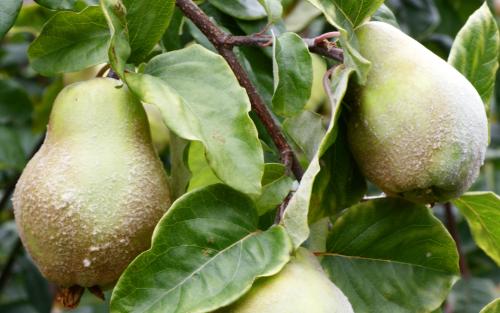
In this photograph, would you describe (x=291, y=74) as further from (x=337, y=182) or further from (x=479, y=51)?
(x=479, y=51)

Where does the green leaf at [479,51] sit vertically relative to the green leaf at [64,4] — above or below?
below

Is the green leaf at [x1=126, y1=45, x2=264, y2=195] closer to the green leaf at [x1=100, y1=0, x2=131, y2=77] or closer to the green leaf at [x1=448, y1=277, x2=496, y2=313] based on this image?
the green leaf at [x1=100, y1=0, x2=131, y2=77]

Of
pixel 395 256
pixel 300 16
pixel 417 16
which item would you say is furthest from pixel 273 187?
pixel 417 16

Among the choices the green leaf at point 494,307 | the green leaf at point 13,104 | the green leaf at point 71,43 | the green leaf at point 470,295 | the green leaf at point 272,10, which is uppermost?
the green leaf at point 272,10

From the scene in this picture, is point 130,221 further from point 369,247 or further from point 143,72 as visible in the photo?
point 369,247

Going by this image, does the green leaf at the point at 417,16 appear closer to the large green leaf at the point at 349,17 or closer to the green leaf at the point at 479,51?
the green leaf at the point at 479,51

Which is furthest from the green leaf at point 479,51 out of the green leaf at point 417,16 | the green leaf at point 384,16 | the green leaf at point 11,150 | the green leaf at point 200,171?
the green leaf at point 11,150
